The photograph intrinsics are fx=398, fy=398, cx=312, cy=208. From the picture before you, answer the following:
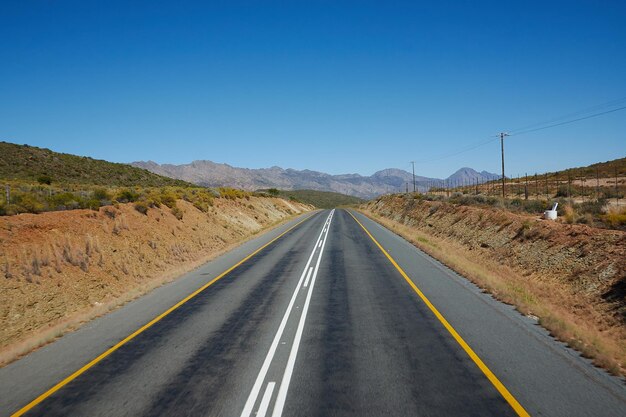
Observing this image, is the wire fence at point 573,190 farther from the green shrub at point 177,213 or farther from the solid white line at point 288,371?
the green shrub at point 177,213

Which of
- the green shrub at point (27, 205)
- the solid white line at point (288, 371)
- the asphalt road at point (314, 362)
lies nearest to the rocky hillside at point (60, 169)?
the green shrub at point (27, 205)

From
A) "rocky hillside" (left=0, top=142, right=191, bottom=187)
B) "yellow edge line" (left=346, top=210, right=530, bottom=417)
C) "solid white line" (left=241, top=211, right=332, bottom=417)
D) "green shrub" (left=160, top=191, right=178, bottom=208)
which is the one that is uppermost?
"rocky hillside" (left=0, top=142, right=191, bottom=187)

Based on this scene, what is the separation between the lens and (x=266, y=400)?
5.77m

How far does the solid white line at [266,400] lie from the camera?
5.46 m

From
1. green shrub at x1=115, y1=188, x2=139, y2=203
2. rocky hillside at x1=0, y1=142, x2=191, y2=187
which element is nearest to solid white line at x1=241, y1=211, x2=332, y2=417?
green shrub at x1=115, y1=188, x2=139, y2=203

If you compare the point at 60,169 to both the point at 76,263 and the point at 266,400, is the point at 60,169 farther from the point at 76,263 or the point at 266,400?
the point at 266,400

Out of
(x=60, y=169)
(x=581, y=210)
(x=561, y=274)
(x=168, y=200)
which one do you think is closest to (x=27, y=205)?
(x=168, y=200)

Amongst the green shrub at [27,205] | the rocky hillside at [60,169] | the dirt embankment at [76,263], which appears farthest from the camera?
the rocky hillside at [60,169]

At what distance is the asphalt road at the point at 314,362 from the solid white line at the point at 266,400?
0.03 m

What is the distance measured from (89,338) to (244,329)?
3532 mm

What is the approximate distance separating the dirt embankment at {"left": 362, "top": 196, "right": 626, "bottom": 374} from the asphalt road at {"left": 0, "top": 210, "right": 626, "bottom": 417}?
633mm

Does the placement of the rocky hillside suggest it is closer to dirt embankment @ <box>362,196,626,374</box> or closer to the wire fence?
dirt embankment @ <box>362,196,626,374</box>

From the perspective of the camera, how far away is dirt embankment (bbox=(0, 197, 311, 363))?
38.6 feet

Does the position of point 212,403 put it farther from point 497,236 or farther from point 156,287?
point 497,236
